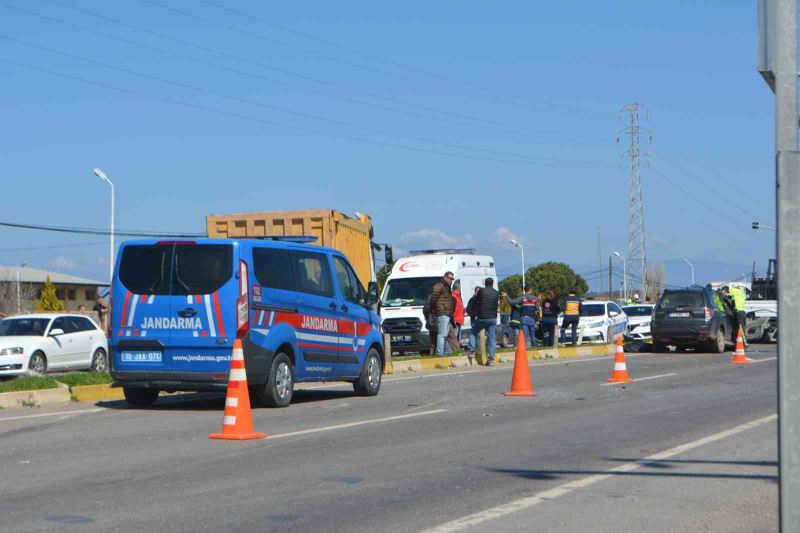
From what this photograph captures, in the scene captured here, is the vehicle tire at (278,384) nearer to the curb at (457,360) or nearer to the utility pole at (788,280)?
the curb at (457,360)


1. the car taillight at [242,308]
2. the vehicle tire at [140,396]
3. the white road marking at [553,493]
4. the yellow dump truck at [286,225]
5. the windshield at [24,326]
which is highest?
the yellow dump truck at [286,225]

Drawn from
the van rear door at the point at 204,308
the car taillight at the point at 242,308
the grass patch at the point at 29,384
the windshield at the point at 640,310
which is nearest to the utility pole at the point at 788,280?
the car taillight at the point at 242,308

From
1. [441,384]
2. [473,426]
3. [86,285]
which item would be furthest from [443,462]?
A: [86,285]

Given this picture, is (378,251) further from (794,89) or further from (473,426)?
(794,89)

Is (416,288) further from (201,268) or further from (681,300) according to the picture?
(201,268)

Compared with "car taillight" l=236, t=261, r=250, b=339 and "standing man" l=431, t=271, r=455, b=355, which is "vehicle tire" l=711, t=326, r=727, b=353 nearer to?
"standing man" l=431, t=271, r=455, b=355

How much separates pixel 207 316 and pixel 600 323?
2492cm

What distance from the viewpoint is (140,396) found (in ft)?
50.7

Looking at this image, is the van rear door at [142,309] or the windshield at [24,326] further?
the windshield at [24,326]

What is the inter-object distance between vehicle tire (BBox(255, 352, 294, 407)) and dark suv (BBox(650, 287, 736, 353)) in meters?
18.1

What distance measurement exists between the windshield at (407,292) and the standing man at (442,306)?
445 centimetres

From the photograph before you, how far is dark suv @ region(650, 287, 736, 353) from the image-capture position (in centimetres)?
3069

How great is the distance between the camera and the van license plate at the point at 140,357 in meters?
14.5

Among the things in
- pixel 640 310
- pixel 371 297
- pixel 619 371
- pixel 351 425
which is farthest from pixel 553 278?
pixel 351 425
